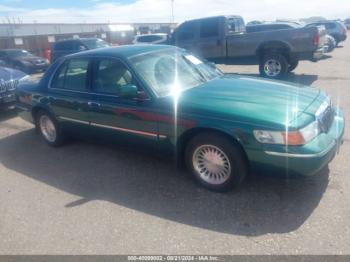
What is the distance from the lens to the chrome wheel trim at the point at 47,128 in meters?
5.43

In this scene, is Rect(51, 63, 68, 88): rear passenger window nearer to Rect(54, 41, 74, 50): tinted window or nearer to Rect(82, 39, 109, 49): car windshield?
Rect(82, 39, 109, 49): car windshield

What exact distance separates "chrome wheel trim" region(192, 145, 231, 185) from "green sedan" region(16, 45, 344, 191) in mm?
11

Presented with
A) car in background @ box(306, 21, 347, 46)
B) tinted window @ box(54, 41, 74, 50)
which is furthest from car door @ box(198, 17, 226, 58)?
car in background @ box(306, 21, 347, 46)

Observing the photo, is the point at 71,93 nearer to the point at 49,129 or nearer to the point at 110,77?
the point at 110,77

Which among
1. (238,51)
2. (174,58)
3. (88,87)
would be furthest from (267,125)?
(238,51)

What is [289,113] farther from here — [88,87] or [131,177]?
[88,87]

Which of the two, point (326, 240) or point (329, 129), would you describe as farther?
point (329, 129)

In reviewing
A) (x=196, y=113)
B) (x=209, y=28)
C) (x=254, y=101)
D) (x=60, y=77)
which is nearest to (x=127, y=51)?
(x=60, y=77)

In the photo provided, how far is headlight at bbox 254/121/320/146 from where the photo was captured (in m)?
3.10

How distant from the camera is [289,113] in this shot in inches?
130

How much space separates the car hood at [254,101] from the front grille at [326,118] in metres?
0.12

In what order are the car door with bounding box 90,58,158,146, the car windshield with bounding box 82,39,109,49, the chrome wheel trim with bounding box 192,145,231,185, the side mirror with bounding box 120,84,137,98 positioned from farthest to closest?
the car windshield with bounding box 82,39,109,49 → the car door with bounding box 90,58,158,146 → the side mirror with bounding box 120,84,137,98 → the chrome wheel trim with bounding box 192,145,231,185

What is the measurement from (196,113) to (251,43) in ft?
24.6

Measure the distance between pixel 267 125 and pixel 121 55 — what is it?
83.4 inches
